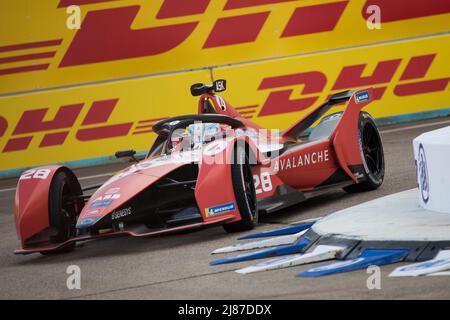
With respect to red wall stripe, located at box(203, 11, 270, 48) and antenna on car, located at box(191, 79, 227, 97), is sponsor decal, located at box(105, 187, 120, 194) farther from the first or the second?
red wall stripe, located at box(203, 11, 270, 48)

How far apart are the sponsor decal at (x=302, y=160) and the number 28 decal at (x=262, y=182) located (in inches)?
6.7

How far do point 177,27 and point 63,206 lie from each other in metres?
8.01

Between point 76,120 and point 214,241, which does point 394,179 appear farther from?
point 76,120

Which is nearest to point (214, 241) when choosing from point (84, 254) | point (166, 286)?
point (84, 254)

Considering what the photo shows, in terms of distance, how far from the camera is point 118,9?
56.0 feet

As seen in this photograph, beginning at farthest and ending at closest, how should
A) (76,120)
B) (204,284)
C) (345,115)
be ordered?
1. (76,120)
2. (345,115)
3. (204,284)

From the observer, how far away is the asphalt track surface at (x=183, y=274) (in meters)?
6.39

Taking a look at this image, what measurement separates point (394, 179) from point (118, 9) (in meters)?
7.05

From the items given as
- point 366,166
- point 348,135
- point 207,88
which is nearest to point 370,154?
point 366,166

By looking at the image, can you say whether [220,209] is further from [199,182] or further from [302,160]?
[302,160]

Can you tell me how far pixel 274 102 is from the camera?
16.5m

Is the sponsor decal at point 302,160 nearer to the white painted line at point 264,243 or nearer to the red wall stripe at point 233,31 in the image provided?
the white painted line at point 264,243

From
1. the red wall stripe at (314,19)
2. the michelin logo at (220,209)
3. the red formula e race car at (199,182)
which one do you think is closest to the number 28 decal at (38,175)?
the red formula e race car at (199,182)

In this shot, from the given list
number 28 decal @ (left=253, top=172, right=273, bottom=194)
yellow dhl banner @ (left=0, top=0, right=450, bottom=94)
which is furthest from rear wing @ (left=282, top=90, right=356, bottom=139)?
yellow dhl banner @ (left=0, top=0, right=450, bottom=94)
